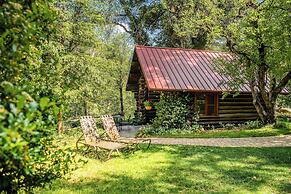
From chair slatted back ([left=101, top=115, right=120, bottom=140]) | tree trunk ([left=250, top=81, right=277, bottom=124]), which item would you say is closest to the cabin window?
tree trunk ([left=250, top=81, right=277, bottom=124])

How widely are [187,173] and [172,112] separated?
7.51 metres

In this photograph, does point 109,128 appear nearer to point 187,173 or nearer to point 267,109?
point 187,173

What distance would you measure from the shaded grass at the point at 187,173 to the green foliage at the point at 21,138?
255cm

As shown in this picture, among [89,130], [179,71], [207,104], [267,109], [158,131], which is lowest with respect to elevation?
[158,131]

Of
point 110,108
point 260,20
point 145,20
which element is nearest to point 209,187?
point 260,20

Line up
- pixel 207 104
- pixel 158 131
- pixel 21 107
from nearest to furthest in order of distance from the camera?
pixel 21 107, pixel 158 131, pixel 207 104

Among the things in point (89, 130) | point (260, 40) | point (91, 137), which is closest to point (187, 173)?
point (91, 137)

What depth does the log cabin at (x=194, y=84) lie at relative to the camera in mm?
14844

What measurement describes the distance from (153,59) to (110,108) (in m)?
27.3

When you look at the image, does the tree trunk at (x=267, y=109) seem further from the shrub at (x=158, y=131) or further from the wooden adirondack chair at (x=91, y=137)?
the wooden adirondack chair at (x=91, y=137)

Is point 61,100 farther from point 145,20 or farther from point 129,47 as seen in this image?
point 129,47

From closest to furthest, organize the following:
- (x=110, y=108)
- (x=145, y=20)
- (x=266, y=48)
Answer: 1. (x=266, y=48)
2. (x=145, y=20)
3. (x=110, y=108)

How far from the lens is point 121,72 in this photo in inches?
1288

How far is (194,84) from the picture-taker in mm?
15086
